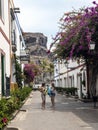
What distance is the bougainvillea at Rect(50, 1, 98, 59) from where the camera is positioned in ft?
83.4

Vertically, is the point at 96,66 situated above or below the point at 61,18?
below

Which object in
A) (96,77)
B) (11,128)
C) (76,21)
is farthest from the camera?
(96,77)

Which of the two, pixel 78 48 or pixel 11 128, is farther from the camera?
pixel 78 48

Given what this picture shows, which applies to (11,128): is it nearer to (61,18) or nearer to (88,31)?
(88,31)

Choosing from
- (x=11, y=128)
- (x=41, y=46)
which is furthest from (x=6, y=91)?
(x=41, y=46)

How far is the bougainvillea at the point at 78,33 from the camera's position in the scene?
25.4 metres

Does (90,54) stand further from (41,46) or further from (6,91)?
(41,46)

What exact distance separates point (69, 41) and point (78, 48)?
67 cm

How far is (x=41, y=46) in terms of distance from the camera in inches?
5266

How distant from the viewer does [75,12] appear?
27844 millimetres

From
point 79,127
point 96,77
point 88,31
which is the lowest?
point 79,127

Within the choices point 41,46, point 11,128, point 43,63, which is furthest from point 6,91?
point 41,46

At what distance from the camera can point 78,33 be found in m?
25.9

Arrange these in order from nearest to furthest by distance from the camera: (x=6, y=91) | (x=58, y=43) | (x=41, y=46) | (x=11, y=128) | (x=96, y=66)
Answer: (x=11, y=128), (x=6, y=91), (x=58, y=43), (x=96, y=66), (x=41, y=46)
